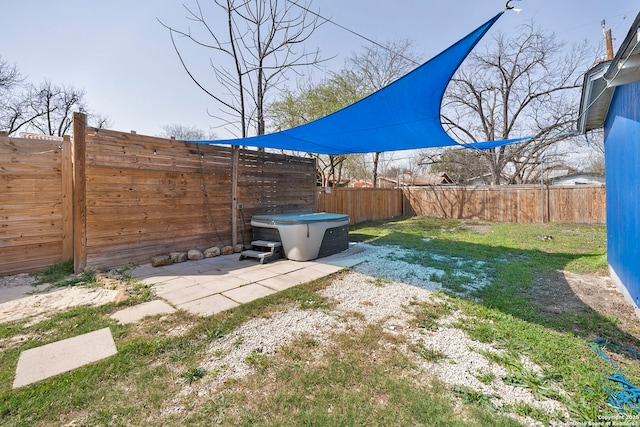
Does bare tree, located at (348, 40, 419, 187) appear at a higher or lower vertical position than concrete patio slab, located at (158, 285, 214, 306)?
higher

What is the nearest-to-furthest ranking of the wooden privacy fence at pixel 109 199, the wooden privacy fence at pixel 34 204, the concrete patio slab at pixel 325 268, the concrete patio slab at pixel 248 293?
the concrete patio slab at pixel 248 293
the wooden privacy fence at pixel 34 204
the wooden privacy fence at pixel 109 199
the concrete patio slab at pixel 325 268

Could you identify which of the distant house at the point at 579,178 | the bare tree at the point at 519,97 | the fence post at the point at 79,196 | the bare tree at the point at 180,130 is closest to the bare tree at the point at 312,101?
the bare tree at the point at 519,97

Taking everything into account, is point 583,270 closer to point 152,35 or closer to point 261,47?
point 261,47

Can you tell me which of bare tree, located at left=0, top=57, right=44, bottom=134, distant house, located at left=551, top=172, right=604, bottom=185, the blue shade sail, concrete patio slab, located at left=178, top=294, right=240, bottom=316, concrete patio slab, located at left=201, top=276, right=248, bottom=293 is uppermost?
bare tree, located at left=0, top=57, right=44, bottom=134

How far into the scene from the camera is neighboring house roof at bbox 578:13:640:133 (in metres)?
2.21

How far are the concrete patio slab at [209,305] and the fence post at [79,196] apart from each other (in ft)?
7.11

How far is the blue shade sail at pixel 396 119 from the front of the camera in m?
2.71

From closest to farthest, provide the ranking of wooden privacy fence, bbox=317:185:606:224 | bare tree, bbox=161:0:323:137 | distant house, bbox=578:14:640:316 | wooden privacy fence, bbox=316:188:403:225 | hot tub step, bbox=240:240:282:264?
1. distant house, bbox=578:14:640:316
2. hot tub step, bbox=240:240:282:264
3. bare tree, bbox=161:0:323:137
4. wooden privacy fence, bbox=316:188:403:225
5. wooden privacy fence, bbox=317:185:606:224

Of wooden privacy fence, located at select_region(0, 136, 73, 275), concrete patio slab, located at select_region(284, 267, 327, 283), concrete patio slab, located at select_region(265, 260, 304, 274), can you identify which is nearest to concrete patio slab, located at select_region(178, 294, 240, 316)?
concrete patio slab, located at select_region(284, 267, 327, 283)

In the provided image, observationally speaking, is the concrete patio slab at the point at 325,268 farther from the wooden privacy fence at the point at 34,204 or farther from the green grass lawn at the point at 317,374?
the wooden privacy fence at the point at 34,204

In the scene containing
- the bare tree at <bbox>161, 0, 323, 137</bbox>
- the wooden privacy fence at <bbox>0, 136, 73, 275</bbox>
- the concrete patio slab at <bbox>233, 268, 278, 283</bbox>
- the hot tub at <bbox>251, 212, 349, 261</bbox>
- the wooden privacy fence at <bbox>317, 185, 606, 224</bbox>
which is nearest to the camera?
the wooden privacy fence at <bbox>0, 136, 73, 275</bbox>

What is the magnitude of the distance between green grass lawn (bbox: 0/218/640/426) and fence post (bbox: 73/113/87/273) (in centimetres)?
148

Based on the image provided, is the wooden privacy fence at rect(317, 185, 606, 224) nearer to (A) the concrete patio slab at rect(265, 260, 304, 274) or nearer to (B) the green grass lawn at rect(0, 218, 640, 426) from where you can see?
(A) the concrete patio slab at rect(265, 260, 304, 274)

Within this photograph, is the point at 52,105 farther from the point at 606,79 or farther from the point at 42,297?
the point at 606,79
